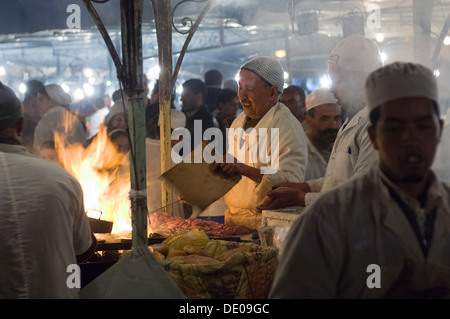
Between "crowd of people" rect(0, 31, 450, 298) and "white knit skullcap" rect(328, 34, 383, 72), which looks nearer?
"crowd of people" rect(0, 31, 450, 298)

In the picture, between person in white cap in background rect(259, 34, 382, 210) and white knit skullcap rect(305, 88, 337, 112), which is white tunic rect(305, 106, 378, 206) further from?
white knit skullcap rect(305, 88, 337, 112)

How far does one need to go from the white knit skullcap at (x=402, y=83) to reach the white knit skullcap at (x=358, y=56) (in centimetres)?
166

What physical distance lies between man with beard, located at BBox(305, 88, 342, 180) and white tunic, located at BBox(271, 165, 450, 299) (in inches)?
153

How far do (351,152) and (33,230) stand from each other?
6.72ft

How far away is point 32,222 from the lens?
9.41 feet

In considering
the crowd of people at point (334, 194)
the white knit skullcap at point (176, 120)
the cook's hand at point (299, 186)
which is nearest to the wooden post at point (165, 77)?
the crowd of people at point (334, 194)

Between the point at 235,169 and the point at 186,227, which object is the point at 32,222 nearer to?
the point at 235,169

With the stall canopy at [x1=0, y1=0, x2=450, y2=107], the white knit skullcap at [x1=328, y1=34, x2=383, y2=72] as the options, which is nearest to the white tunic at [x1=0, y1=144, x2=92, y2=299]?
the white knit skullcap at [x1=328, y1=34, x2=383, y2=72]

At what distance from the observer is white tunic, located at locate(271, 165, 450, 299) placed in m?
1.91

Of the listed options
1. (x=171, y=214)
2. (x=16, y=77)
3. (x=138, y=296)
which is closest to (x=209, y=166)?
(x=138, y=296)

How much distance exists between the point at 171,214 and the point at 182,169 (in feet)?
7.90

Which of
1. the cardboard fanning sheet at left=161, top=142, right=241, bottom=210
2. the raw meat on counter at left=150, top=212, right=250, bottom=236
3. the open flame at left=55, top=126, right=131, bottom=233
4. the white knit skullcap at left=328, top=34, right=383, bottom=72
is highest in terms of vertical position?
the white knit skullcap at left=328, top=34, right=383, bottom=72

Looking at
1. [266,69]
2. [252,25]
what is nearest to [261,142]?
[266,69]

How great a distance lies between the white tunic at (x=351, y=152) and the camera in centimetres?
319
